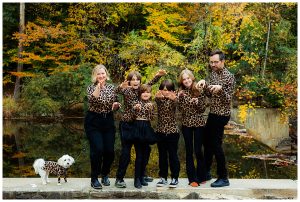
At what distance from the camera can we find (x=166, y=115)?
4980mm

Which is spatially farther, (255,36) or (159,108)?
(255,36)

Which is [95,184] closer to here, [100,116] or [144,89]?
[100,116]

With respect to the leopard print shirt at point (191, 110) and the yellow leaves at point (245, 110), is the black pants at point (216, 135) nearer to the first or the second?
the leopard print shirt at point (191, 110)

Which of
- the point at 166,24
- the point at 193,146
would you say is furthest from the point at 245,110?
the point at 193,146

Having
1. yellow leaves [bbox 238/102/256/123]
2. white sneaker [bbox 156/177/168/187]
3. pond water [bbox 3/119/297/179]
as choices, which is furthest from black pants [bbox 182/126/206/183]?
yellow leaves [bbox 238/102/256/123]

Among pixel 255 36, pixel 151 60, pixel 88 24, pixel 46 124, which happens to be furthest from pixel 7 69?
pixel 255 36

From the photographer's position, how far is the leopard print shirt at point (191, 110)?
194 inches

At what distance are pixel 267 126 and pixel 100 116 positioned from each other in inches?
339

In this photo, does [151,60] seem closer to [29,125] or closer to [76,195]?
[29,125]

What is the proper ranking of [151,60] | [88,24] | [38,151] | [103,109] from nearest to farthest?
[103,109] < [38,151] < [151,60] < [88,24]

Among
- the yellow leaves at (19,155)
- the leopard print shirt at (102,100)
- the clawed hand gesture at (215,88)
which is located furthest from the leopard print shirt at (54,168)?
the yellow leaves at (19,155)

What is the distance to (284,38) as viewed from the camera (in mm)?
14656

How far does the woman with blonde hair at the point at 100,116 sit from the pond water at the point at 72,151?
7.62ft

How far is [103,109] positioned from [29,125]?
10.0 metres
